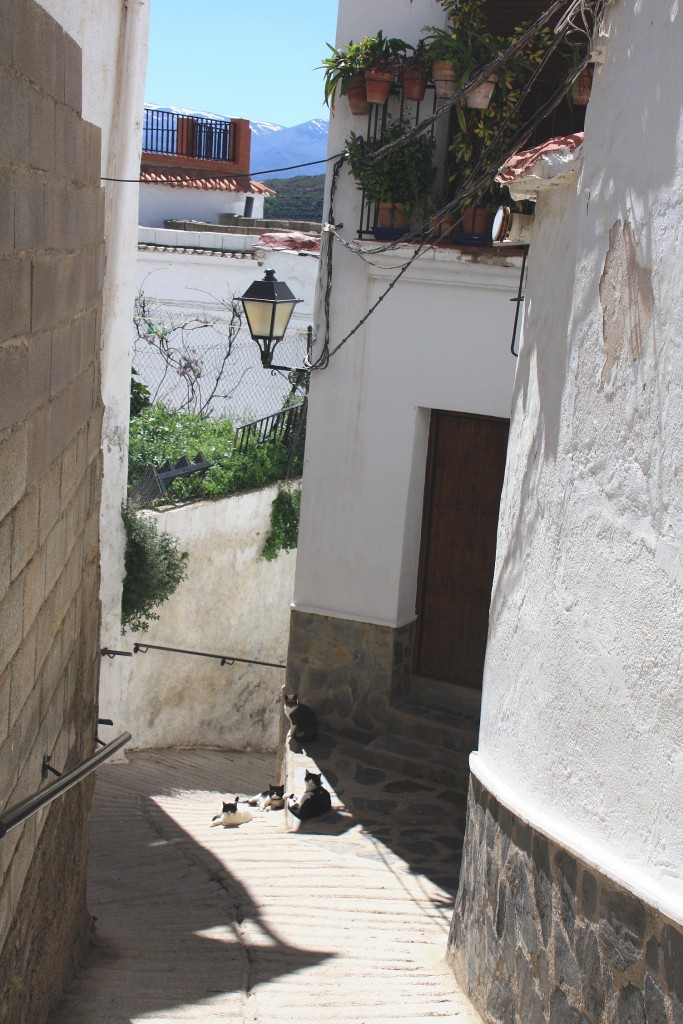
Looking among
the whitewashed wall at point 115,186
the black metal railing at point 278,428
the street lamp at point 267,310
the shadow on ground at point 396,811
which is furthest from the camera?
the black metal railing at point 278,428

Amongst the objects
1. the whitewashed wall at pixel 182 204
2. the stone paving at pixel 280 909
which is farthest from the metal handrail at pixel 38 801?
the whitewashed wall at pixel 182 204

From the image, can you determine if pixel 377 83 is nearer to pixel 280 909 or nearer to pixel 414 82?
pixel 414 82

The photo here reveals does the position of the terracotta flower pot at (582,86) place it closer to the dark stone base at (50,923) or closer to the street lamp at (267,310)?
the street lamp at (267,310)

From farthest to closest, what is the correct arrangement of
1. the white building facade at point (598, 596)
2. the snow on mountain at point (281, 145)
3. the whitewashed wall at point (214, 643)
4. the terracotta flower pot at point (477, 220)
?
the snow on mountain at point (281, 145) → the whitewashed wall at point (214, 643) → the terracotta flower pot at point (477, 220) → the white building facade at point (598, 596)

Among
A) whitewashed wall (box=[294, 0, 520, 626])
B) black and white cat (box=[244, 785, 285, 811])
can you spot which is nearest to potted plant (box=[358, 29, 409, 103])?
whitewashed wall (box=[294, 0, 520, 626])

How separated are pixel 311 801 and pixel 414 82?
5.35 metres

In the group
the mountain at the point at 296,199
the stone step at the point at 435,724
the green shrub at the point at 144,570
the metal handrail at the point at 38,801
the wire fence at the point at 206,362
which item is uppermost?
the mountain at the point at 296,199

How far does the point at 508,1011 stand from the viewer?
4.91m

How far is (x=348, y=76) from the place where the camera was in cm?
867

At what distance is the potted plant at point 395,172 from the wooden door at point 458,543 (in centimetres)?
172

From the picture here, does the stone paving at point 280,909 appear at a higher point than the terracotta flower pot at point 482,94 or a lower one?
lower

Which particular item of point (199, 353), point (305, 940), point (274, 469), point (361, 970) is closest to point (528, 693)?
point (361, 970)

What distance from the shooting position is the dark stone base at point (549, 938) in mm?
3875

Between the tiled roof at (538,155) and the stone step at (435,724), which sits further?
the stone step at (435,724)
